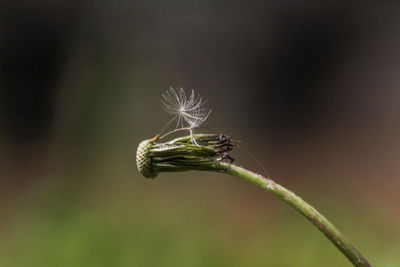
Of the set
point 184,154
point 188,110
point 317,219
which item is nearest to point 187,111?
point 188,110

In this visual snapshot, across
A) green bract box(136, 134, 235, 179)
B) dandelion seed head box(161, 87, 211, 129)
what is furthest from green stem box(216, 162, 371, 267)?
dandelion seed head box(161, 87, 211, 129)

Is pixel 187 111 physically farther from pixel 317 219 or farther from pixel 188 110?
pixel 317 219

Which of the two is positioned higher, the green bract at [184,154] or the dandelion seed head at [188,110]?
the dandelion seed head at [188,110]

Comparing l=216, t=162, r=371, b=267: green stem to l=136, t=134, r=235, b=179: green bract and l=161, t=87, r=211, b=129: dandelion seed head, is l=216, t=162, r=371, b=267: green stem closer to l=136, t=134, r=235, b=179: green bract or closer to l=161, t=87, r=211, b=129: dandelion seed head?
l=136, t=134, r=235, b=179: green bract

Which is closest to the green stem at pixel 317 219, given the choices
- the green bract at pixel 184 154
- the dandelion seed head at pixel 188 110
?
the green bract at pixel 184 154

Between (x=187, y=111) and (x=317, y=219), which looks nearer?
(x=317, y=219)

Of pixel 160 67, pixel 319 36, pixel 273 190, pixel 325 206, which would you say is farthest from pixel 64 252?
pixel 273 190

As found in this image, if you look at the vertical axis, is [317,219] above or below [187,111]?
below

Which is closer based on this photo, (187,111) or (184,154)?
(184,154)

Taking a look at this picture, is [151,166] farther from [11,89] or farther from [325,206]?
[11,89]

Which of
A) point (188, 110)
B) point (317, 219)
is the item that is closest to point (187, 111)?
point (188, 110)

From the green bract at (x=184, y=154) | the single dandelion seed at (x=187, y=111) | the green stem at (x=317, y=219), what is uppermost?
the single dandelion seed at (x=187, y=111)

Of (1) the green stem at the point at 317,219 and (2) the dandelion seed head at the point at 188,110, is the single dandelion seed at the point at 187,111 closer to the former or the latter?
(2) the dandelion seed head at the point at 188,110
